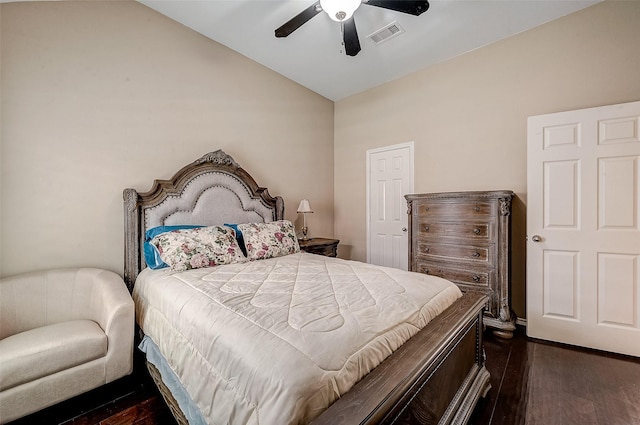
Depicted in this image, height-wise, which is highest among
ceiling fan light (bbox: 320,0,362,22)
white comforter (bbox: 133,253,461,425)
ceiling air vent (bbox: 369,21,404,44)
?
ceiling air vent (bbox: 369,21,404,44)

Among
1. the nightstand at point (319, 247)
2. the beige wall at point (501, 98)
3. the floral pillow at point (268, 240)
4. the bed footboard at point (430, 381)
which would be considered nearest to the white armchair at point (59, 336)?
the floral pillow at point (268, 240)

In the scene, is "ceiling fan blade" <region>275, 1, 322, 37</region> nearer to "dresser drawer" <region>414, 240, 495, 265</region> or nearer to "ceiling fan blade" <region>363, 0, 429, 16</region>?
"ceiling fan blade" <region>363, 0, 429, 16</region>

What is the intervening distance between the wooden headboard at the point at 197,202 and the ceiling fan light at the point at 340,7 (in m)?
1.65

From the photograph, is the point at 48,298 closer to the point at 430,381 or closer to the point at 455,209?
the point at 430,381

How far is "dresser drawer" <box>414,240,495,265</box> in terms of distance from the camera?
251 cm

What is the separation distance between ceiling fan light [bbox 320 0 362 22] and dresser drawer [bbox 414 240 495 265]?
220cm

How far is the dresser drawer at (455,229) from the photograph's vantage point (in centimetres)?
251

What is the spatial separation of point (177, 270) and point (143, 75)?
1807 mm

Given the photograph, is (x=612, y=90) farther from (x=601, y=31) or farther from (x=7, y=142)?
(x=7, y=142)

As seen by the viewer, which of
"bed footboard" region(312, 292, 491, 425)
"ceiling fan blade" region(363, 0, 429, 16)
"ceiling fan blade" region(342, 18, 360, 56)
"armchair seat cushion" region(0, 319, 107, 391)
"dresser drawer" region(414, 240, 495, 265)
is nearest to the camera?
"bed footboard" region(312, 292, 491, 425)

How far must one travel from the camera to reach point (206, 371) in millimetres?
1066

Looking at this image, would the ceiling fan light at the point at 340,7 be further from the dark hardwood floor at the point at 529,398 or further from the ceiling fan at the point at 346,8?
the dark hardwood floor at the point at 529,398

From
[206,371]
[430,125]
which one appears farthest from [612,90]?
[206,371]

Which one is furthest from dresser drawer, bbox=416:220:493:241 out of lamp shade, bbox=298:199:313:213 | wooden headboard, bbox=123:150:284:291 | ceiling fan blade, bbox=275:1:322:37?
ceiling fan blade, bbox=275:1:322:37
